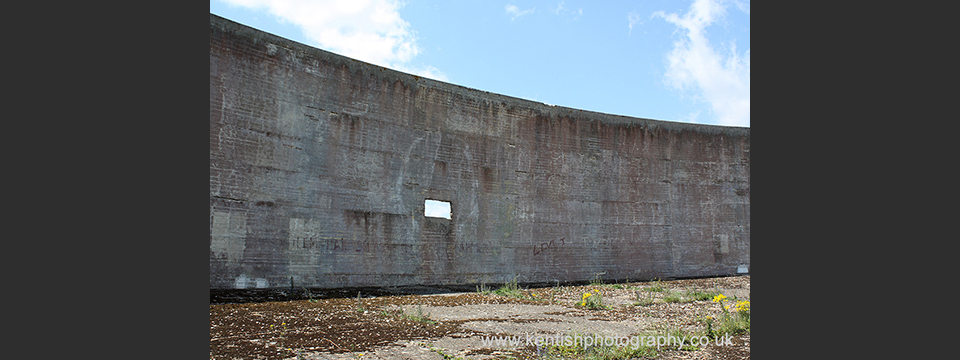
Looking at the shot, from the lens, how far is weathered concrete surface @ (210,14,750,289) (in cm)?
795

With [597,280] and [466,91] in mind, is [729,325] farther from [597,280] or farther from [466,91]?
[466,91]

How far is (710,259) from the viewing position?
1258 centimetres

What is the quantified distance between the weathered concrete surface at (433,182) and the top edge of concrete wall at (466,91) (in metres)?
0.03

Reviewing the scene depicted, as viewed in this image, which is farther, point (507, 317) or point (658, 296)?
point (658, 296)

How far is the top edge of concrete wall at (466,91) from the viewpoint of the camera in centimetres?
814

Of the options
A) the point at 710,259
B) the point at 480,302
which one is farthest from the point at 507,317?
the point at 710,259

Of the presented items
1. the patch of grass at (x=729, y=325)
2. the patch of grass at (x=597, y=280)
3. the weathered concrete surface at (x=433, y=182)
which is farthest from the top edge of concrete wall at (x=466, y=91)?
the patch of grass at (x=729, y=325)

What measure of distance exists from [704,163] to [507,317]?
8.64 meters

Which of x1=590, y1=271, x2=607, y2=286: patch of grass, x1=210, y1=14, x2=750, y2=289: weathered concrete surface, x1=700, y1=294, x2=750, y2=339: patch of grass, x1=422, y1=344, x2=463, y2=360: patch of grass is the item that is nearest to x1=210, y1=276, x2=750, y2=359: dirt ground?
x1=422, y1=344, x2=463, y2=360: patch of grass

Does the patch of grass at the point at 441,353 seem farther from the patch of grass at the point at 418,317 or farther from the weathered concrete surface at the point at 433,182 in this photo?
the weathered concrete surface at the point at 433,182

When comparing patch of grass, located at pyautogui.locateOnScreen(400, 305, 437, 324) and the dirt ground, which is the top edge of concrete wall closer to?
the dirt ground

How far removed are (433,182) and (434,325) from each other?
4543 mm

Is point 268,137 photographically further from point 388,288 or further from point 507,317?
point 507,317

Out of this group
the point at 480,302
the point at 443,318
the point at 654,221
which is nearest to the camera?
the point at 443,318
